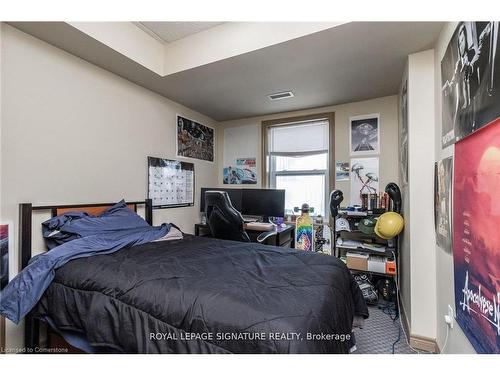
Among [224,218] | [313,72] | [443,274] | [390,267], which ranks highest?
[313,72]

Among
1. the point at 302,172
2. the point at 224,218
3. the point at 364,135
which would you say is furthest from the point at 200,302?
the point at 364,135

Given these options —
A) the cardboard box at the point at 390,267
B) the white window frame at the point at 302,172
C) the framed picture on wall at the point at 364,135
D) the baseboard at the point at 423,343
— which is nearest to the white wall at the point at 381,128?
the framed picture on wall at the point at 364,135

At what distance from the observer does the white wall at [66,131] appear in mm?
1688

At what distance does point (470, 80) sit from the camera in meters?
1.15

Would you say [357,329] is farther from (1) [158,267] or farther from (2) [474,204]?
(1) [158,267]

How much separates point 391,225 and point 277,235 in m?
1.15

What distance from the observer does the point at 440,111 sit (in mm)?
1670

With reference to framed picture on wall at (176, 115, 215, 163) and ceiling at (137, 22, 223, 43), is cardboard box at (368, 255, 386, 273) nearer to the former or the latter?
framed picture on wall at (176, 115, 215, 163)

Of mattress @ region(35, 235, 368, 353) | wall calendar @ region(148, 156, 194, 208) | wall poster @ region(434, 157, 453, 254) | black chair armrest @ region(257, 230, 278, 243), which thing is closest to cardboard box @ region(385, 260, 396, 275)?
wall poster @ region(434, 157, 453, 254)

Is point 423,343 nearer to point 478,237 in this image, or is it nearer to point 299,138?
point 478,237

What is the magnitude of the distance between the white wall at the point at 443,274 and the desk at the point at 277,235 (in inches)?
57.7

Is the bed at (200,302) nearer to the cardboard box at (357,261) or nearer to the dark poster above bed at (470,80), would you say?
the cardboard box at (357,261)
